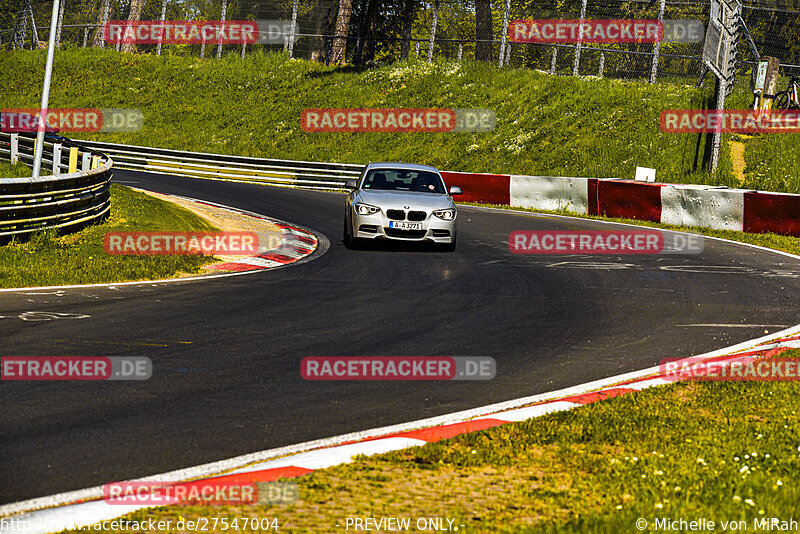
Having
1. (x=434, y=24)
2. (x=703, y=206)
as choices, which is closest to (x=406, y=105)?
(x=434, y=24)

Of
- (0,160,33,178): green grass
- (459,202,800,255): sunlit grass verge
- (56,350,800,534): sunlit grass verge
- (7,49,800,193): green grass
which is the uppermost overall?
(7,49,800,193): green grass

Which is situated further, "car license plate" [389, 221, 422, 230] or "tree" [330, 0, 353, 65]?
"tree" [330, 0, 353, 65]

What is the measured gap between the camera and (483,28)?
41.2 metres

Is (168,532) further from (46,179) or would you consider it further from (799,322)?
(46,179)

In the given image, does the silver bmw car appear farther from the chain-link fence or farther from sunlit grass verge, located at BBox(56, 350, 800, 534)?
the chain-link fence

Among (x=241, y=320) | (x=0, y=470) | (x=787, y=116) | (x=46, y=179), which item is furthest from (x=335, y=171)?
(x=0, y=470)

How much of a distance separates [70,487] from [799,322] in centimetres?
872

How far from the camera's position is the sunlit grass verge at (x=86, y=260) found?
40.8ft

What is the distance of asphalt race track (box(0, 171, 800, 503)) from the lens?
597 centimetres

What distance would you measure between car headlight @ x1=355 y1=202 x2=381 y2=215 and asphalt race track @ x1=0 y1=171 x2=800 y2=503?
720 millimetres

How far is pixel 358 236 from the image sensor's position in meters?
16.1

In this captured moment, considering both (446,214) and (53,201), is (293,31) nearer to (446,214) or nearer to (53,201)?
(446,214)

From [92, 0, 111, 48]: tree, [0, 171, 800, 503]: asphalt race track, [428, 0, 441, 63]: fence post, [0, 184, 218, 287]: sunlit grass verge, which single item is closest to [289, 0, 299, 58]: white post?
[428, 0, 441, 63]: fence post

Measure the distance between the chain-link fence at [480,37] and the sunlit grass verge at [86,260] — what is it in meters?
19.1
